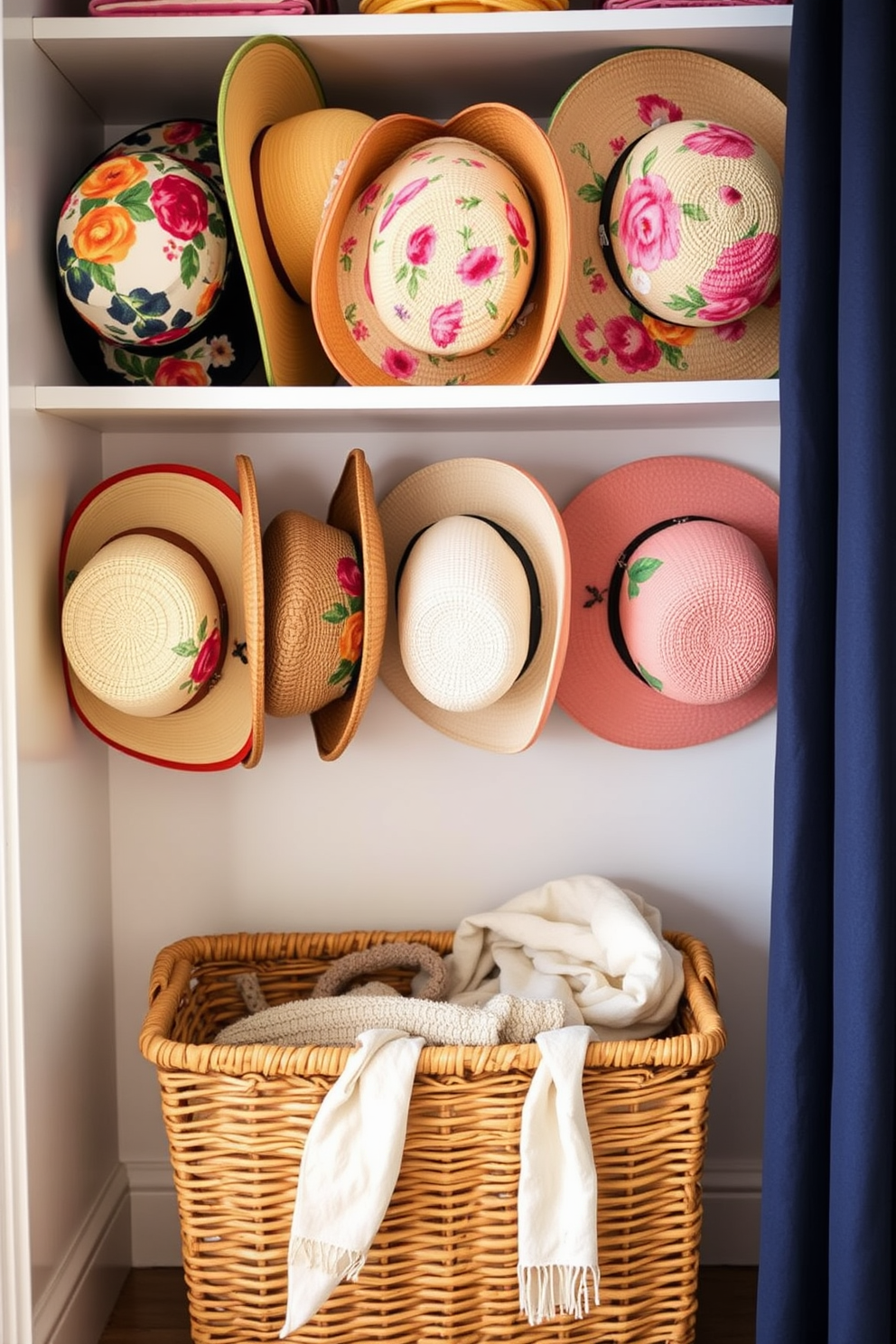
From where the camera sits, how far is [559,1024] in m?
1.46

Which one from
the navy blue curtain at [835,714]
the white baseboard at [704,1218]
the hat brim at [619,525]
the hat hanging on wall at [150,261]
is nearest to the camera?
the navy blue curtain at [835,714]

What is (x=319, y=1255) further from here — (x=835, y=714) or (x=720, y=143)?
(x=720, y=143)

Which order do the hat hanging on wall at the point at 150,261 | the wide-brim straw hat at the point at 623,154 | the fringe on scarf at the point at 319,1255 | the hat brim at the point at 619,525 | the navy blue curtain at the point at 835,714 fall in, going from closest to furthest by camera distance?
the navy blue curtain at the point at 835,714 < the fringe on scarf at the point at 319,1255 < the hat hanging on wall at the point at 150,261 < the wide-brim straw hat at the point at 623,154 < the hat brim at the point at 619,525

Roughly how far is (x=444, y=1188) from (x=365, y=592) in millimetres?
731

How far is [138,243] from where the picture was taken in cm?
143

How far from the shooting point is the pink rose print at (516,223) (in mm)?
1406

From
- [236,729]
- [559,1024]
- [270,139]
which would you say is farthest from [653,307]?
[559,1024]

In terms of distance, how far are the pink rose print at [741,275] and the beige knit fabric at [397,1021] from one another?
904mm

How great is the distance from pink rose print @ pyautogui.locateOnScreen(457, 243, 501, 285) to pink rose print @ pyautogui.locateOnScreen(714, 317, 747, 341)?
36 cm

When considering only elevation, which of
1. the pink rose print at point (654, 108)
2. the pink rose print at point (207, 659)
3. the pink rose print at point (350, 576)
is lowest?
the pink rose print at point (207, 659)

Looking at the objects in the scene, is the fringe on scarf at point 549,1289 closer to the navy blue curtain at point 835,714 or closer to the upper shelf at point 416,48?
the navy blue curtain at point 835,714

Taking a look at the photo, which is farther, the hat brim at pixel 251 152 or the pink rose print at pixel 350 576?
the pink rose print at pixel 350 576

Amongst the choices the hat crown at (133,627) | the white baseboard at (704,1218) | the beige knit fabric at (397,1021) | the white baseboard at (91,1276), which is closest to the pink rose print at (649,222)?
the hat crown at (133,627)

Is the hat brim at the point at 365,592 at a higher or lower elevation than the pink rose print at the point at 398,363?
lower
